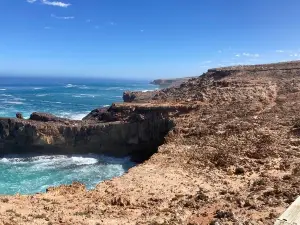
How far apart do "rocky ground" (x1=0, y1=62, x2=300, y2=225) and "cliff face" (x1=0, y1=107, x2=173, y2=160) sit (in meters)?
7.14

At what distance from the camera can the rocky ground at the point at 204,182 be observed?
15.0 metres

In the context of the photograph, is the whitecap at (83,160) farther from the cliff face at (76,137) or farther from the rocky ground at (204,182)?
the rocky ground at (204,182)

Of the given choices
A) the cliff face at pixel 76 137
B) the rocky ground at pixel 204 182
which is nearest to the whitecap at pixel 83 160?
the cliff face at pixel 76 137

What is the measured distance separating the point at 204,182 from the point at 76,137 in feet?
83.4

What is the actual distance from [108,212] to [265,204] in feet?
22.4

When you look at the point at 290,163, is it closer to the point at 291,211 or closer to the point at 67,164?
the point at 291,211

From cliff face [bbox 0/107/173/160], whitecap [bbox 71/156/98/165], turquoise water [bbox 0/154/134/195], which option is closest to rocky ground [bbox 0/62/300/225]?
cliff face [bbox 0/107/173/160]

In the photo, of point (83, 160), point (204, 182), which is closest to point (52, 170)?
point (83, 160)

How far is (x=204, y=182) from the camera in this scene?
20141mm

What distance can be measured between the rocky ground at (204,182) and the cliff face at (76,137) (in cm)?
714

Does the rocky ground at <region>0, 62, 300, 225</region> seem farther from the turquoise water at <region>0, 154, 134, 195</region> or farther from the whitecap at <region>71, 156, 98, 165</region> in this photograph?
the whitecap at <region>71, 156, 98, 165</region>

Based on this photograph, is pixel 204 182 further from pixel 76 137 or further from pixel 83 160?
pixel 76 137

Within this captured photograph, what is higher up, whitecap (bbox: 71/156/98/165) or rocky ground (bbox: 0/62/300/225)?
rocky ground (bbox: 0/62/300/225)

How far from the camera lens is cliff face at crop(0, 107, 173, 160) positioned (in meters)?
41.5
